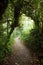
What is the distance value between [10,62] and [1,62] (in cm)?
84

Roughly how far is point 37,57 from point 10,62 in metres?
2.65

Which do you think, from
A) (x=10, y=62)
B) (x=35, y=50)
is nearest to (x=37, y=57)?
(x=35, y=50)

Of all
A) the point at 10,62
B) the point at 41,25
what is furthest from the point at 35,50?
the point at 10,62

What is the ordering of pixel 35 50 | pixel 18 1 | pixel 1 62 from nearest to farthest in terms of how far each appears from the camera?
1. pixel 1 62
2. pixel 18 1
3. pixel 35 50

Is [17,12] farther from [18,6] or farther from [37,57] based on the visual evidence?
[37,57]

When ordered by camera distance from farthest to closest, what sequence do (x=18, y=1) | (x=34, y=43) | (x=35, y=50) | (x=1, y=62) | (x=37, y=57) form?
1. (x=34, y=43)
2. (x=35, y=50)
3. (x=37, y=57)
4. (x=18, y=1)
5. (x=1, y=62)

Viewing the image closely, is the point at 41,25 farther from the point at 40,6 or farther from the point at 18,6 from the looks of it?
the point at 18,6

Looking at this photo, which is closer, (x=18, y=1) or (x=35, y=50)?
(x=18, y=1)

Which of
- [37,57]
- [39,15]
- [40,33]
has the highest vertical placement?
[39,15]

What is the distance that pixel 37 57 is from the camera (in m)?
13.3

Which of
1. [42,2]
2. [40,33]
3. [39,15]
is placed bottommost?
[40,33]

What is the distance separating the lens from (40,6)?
14000 mm

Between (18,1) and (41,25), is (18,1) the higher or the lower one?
the higher one

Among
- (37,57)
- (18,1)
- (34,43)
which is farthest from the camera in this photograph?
(34,43)
